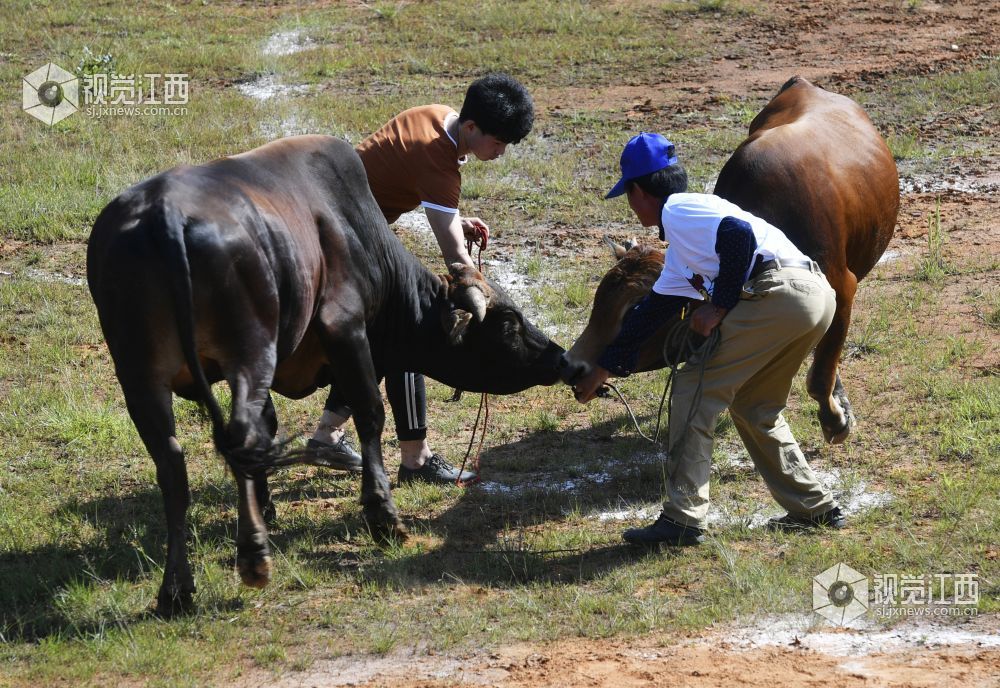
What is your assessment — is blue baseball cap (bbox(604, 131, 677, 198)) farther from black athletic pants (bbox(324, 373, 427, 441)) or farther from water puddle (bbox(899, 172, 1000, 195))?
water puddle (bbox(899, 172, 1000, 195))

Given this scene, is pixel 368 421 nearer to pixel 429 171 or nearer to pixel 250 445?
pixel 250 445

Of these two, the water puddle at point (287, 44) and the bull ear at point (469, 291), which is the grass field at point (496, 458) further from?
the water puddle at point (287, 44)

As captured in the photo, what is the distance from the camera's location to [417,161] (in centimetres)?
607

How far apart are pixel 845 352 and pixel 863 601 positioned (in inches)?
126

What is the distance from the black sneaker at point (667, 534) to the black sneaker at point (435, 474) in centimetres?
134

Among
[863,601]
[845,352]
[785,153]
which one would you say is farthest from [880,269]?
[863,601]

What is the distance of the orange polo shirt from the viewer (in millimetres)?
6027

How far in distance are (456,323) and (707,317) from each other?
1.55 m

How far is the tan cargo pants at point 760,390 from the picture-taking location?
16.8 ft

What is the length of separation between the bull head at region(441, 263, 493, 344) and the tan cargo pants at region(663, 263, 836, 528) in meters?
1.33

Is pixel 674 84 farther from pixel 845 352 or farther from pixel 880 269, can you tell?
pixel 845 352

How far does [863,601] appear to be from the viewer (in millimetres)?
4820

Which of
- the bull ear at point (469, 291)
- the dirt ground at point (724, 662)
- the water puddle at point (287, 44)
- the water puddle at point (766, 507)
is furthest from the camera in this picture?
the water puddle at point (287, 44)

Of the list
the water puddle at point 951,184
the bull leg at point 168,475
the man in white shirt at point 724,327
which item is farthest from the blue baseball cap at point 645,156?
the water puddle at point 951,184
